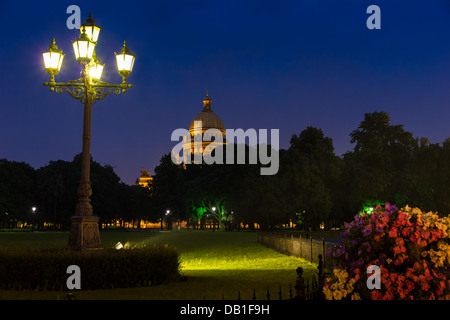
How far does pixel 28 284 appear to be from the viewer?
44.0 feet

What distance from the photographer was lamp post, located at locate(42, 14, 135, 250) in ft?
45.0

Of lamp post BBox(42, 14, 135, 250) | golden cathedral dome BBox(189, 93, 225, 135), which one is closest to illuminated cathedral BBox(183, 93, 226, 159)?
golden cathedral dome BBox(189, 93, 225, 135)

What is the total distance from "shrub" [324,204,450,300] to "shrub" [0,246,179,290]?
7.38m

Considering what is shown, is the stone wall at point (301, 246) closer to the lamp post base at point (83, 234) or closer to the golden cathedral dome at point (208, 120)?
the lamp post base at point (83, 234)

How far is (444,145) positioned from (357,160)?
54.5 ft

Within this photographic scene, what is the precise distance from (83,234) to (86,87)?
4452 mm

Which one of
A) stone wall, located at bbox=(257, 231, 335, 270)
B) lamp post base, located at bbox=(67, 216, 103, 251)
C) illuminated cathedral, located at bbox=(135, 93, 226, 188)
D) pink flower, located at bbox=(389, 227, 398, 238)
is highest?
illuminated cathedral, located at bbox=(135, 93, 226, 188)

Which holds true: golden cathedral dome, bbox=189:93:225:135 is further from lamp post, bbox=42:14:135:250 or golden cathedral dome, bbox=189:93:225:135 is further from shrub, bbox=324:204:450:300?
shrub, bbox=324:204:450:300

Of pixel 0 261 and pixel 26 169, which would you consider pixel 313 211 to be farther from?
pixel 26 169

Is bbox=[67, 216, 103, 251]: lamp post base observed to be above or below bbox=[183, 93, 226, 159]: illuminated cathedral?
below

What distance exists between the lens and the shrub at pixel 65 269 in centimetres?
A: 1327

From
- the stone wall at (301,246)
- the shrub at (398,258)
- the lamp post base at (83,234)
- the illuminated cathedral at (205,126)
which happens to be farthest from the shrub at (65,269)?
the illuminated cathedral at (205,126)

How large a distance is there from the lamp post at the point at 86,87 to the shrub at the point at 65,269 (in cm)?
55
